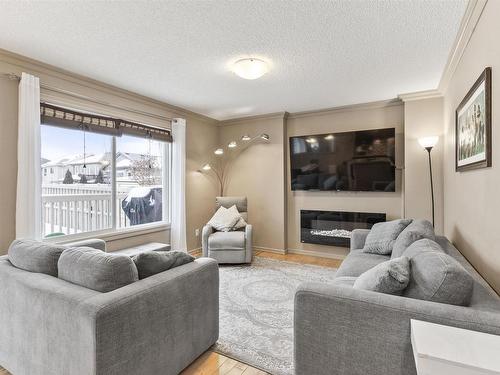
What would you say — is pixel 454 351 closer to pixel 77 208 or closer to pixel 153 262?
pixel 153 262

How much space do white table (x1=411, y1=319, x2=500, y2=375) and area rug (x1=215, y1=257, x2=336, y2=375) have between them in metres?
1.11

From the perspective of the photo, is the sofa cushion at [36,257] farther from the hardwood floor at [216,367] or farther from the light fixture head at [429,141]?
the light fixture head at [429,141]

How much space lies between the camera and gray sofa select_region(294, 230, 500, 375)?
3.80 ft

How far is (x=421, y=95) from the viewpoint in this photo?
11.9ft

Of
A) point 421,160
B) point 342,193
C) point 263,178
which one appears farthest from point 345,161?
point 263,178

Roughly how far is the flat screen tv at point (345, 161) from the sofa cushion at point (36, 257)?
3587 millimetres

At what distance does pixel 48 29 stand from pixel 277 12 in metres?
1.81

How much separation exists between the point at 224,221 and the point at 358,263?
2.31m

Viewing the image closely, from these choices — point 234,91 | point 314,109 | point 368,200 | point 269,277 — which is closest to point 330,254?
point 368,200

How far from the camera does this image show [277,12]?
1.94 metres

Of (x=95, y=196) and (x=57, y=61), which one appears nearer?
(x=57, y=61)

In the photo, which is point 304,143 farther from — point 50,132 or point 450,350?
point 450,350

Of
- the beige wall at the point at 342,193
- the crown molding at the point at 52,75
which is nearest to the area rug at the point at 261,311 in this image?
the beige wall at the point at 342,193

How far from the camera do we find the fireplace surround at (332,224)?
13.5ft
